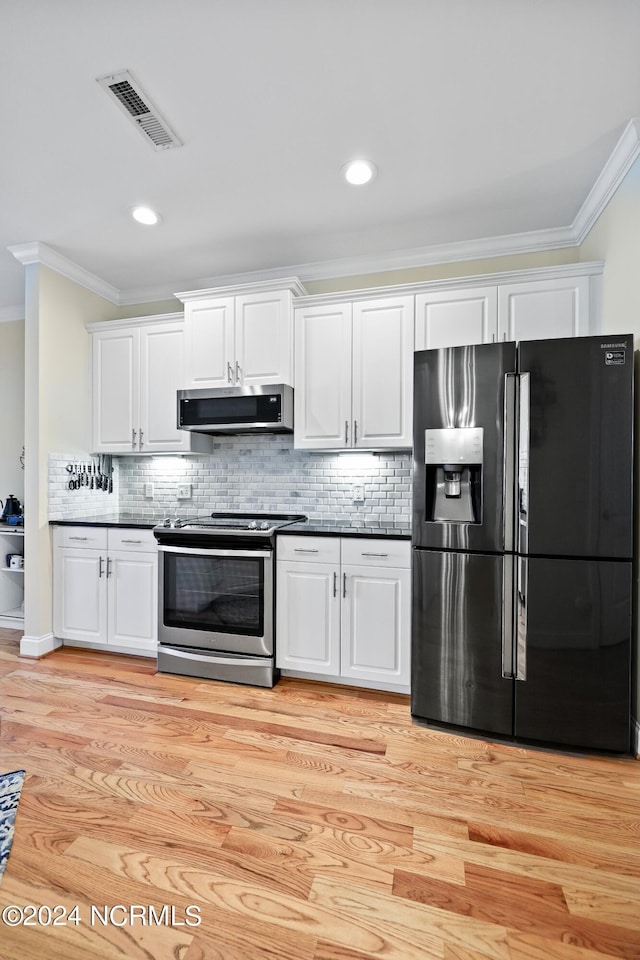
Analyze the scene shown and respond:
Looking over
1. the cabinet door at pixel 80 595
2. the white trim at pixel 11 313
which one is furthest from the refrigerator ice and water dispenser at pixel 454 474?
the white trim at pixel 11 313

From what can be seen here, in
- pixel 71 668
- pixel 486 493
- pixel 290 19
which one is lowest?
pixel 71 668

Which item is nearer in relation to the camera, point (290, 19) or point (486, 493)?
point (290, 19)

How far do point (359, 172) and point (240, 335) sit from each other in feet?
4.10

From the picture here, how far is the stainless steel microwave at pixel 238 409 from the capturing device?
9.86 feet

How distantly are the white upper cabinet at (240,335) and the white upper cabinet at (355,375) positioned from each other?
0.12 meters

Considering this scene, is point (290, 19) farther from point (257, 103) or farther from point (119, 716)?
point (119, 716)

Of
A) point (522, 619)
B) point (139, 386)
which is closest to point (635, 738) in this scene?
point (522, 619)

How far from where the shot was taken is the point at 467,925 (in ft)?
4.25

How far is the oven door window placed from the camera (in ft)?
9.34

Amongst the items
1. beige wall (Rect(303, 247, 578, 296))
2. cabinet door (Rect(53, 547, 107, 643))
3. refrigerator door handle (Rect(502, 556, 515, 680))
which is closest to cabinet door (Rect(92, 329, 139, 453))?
cabinet door (Rect(53, 547, 107, 643))

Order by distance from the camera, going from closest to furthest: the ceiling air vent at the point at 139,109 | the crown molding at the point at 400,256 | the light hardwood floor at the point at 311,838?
the light hardwood floor at the point at 311,838, the ceiling air vent at the point at 139,109, the crown molding at the point at 400,256

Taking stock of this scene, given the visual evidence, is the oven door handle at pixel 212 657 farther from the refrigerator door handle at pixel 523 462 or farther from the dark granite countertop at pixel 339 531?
the refrigerator door handle at pixel 523 462

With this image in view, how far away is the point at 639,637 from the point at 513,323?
1809 mm

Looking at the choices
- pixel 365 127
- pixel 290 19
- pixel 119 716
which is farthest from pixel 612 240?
pixel 119 716
